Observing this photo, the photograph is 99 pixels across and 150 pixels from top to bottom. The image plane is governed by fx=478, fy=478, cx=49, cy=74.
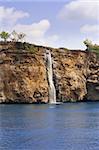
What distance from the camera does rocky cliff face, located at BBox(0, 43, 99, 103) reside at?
382 feet

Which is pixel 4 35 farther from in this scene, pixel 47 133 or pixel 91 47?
pixel 47 133

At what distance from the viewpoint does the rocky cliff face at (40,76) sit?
382 ft

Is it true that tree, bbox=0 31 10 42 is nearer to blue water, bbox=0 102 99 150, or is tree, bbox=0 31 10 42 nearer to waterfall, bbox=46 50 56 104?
waterfall, bbox=46 50 56 104

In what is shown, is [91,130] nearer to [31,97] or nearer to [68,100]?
[31,97]

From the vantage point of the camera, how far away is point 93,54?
13475 centimetres

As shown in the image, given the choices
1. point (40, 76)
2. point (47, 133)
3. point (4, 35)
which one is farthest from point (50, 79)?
point (47, 133)

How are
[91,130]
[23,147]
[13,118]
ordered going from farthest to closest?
[13,118] < [91,130] < [23,147]

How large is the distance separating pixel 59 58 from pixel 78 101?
1286 cm

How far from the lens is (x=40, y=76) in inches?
4692

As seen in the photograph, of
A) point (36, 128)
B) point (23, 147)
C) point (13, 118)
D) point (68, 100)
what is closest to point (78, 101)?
point (68, 100)

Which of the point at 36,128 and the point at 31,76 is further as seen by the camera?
the point at 31,76

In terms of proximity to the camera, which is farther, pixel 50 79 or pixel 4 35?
pixel 4 35

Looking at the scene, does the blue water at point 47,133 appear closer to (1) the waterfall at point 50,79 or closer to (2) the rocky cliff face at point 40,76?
(2) the rocky cliff face at point 40,76

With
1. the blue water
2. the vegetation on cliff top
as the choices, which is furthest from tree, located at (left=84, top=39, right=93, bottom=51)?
the blue water
